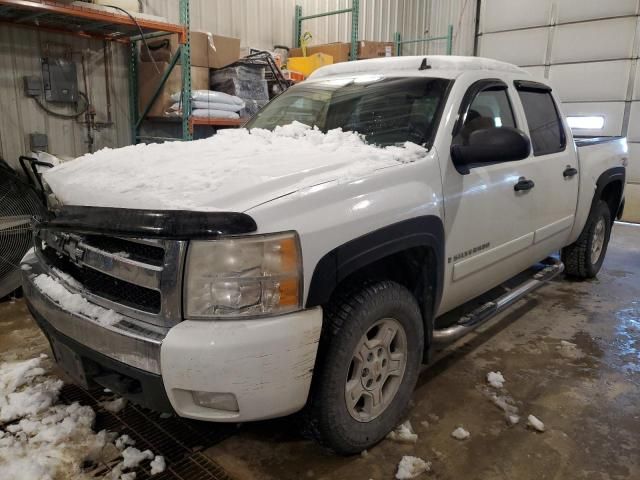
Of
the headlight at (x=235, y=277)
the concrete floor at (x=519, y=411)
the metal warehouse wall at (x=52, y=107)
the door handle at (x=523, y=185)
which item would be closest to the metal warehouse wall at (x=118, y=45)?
the metal warehouse wall at (x=52, y=107)

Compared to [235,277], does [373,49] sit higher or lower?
higher

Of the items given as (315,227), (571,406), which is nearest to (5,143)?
(315,227)

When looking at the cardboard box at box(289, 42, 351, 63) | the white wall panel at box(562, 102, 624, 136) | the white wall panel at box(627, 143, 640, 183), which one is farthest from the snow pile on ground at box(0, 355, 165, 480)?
the white wall panel at box(627, 143, 640, 183)

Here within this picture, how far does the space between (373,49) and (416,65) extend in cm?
533

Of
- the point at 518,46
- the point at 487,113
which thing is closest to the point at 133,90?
the point at 487,113

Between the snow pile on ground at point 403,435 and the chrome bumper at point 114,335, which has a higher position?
the chrome bumper at point 114,335

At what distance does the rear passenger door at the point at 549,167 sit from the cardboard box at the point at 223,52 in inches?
140

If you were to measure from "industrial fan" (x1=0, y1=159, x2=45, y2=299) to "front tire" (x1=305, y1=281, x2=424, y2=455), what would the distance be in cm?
335

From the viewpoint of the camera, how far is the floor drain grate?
7.24 ft

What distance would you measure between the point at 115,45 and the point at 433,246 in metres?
4.95

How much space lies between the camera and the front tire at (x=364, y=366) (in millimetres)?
1987

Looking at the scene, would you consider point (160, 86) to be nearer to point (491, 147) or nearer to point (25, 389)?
point (25, 389)

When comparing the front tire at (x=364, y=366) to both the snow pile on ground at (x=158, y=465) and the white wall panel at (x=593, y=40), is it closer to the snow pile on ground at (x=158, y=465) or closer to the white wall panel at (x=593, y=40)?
the snow pile on ground at (x=158, y=465)

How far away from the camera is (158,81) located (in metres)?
5.62
